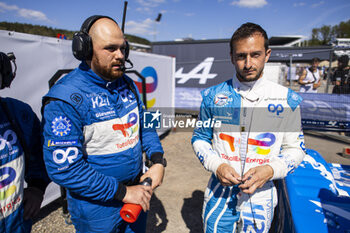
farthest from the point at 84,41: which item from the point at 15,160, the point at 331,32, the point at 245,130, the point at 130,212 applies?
the point at 331,32

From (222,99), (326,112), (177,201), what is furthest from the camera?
(326,112)

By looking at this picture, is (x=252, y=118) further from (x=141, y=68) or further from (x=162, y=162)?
(x=141, y=68)

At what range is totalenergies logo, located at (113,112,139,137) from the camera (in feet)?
4.48

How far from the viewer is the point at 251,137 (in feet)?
4.90

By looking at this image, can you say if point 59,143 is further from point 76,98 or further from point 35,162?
point 35,162

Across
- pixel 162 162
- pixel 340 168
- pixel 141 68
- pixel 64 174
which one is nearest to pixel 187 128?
pixel 141 68

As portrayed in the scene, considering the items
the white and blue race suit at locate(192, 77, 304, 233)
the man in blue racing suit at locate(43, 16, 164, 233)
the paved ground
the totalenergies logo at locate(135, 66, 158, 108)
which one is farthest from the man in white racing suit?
the totalenergies logo at locate(135, 66, 158, 108)

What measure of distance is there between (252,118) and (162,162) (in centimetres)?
70

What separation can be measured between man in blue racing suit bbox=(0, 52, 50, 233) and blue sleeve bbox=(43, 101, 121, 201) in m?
A: 0.15

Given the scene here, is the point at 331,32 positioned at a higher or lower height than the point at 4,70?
higher

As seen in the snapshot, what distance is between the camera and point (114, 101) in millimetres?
1380

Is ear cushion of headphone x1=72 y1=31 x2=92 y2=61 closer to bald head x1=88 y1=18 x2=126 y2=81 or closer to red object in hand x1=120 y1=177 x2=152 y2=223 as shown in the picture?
bald head x1=88 y1=18 x2=126 y2=81

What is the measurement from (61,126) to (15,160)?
0.96 feet

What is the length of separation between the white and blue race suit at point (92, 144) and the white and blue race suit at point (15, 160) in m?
0.15
